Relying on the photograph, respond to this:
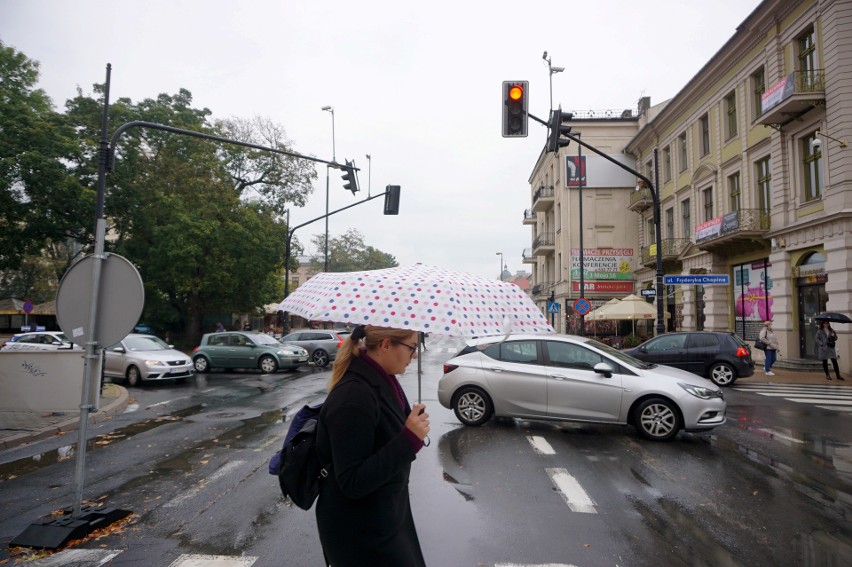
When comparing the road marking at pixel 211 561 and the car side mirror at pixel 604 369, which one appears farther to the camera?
the car side mirror at pixel 604 369

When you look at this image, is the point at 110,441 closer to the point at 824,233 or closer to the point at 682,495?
the point at 682,495

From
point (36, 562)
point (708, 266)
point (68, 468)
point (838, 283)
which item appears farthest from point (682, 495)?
point (708, 266)

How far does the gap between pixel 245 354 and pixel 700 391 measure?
51.5 ft

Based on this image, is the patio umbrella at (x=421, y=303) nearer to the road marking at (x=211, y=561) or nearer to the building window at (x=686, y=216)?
the road marking at (x=211, y=561)

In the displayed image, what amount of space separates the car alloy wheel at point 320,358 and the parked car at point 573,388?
1382 centimetres

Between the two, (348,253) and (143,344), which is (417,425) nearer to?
(143,344)

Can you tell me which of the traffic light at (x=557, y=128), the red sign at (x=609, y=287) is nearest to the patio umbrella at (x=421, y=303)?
the traffic light at (x=557, y=128)

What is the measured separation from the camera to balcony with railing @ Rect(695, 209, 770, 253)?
69.8ft

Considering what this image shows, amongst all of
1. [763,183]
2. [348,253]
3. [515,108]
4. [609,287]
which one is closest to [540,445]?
[515,108]

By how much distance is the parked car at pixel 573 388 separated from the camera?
320 inches

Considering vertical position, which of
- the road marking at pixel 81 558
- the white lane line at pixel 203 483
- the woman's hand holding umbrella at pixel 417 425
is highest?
the woman's hand holding umbrella at pixel 417 425

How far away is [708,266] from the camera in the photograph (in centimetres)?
2567

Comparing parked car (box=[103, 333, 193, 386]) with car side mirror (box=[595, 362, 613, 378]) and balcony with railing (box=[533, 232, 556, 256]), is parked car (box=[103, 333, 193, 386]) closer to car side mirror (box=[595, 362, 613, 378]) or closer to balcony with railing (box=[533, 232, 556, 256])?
car side mirror (box=[595, 362, 613, 378])

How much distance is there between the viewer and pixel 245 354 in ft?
65.0
